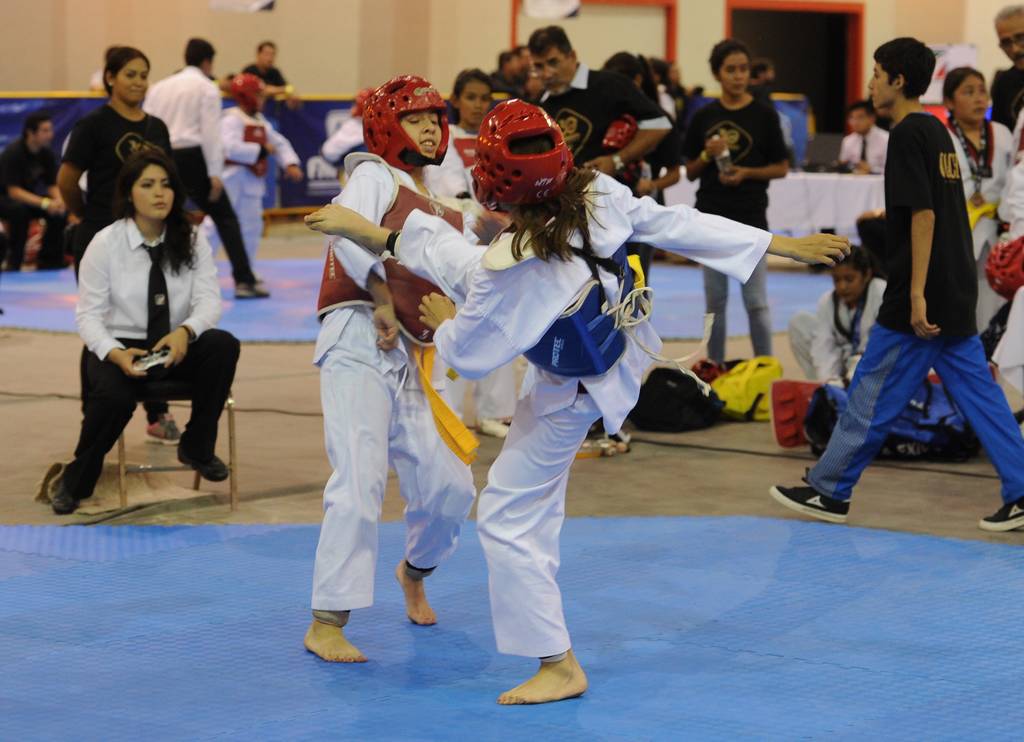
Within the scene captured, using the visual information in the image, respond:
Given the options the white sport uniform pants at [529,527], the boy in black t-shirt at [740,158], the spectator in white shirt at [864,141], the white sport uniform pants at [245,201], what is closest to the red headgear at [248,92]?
the white sport uniform pants at [245,201]

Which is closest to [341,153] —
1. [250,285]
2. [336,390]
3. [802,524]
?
[250,285]

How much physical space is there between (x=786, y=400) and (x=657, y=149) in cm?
159

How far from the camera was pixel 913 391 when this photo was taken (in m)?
5.51

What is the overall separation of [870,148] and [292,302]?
21.6 ft

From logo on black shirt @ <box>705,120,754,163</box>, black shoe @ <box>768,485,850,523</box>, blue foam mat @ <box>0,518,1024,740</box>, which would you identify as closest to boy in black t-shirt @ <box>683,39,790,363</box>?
logo on black shirt @ <box>705,120,754,163</box>

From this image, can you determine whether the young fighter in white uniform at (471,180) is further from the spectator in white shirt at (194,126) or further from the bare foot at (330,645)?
the spectator in white shirt at (194,126)

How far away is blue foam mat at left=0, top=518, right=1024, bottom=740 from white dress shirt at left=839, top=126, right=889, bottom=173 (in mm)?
10000

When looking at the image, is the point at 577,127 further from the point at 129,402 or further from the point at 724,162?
the point at 129,402

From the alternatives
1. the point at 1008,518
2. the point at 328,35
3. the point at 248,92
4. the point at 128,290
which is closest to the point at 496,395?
the point at 128,290

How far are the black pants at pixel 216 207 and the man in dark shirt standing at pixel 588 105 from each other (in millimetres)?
3993

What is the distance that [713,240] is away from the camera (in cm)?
385

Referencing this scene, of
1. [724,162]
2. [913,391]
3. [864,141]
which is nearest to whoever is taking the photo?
[913,391]

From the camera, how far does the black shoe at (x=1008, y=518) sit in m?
5.52

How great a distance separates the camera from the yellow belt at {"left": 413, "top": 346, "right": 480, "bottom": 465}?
4.31 metres
